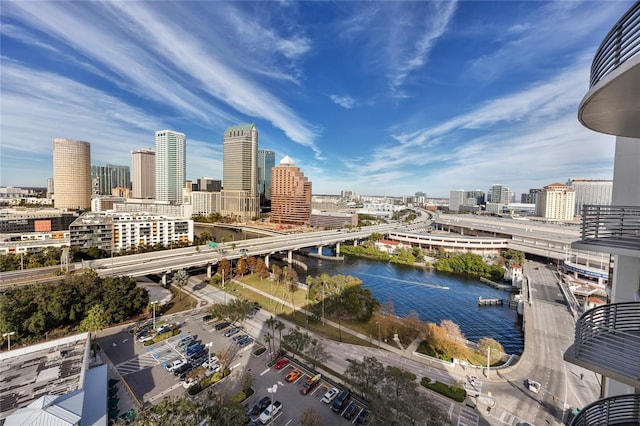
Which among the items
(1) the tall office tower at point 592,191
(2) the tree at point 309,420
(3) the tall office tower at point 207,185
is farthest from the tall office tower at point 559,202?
(3) the tall office tower at point 207,185

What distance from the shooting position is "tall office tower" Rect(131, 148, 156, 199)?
255ft

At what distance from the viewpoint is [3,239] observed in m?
26.7

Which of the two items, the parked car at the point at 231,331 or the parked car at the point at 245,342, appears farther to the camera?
the parked car at the point at 231,331

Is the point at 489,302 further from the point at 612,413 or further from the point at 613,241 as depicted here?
the point at 613,241

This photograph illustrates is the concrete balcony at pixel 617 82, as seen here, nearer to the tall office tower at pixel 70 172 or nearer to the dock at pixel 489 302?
the dock at pixel 489 302

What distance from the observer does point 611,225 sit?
242 centimetres

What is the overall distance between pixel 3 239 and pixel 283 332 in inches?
1261

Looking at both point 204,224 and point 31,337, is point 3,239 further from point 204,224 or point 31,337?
point 204,224

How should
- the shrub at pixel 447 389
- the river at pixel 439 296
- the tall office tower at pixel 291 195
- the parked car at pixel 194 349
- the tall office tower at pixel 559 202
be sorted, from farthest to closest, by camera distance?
the tall office tower at pixel 291 195, the tall office tower at pixel 559 202, the river at pixel 439 296, the parked car at pixel 194 349, the shrub at pixel 447 389

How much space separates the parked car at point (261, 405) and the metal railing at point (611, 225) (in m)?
9.05

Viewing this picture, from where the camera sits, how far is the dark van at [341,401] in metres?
8.42

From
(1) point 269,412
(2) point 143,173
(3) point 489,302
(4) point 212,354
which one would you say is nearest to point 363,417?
(1) point 269,412

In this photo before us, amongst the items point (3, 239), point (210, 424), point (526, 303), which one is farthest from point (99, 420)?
point (3, 239)

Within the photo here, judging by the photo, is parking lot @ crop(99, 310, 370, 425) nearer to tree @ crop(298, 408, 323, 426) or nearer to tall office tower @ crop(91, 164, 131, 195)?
tree @ crop(298, 408, 323, 426)
